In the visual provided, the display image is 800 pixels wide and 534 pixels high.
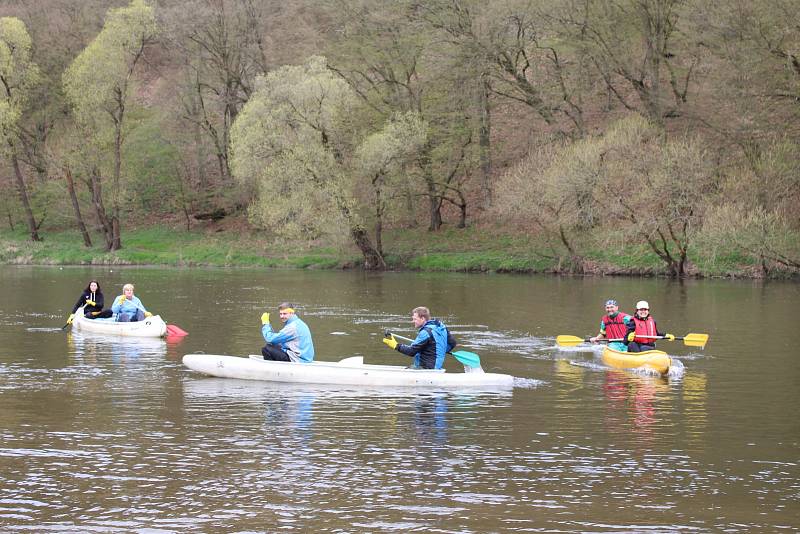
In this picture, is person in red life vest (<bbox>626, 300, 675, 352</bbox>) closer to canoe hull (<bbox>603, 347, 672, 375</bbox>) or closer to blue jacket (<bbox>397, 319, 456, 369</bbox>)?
canoe hull (<bbox>603, 347, 672, 375</bbox>)

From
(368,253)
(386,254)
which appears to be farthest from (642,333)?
(386,254)

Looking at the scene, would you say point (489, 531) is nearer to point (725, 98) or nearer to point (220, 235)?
point (725, 98)

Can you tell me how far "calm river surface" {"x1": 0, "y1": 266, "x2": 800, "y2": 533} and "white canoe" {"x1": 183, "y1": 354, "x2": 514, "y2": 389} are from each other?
0.26 meters

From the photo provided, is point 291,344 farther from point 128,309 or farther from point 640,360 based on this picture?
point 128,309

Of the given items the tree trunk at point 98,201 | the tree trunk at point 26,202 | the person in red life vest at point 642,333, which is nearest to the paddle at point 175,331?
the person in red life vest at point 642,333

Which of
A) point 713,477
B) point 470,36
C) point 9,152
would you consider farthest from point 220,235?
point 713,477

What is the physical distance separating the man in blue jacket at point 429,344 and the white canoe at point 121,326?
32.1 feet

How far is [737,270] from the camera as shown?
46344mm

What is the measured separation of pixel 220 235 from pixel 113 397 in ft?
156

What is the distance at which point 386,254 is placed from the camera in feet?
183

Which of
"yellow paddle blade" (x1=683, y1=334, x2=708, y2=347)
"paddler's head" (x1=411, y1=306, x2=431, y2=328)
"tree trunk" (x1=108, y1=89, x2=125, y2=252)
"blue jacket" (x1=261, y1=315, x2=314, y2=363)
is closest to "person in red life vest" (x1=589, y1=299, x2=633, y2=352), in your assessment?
"yellow paddle blade" (x1=683, y1=334, x2=708, y2=347)

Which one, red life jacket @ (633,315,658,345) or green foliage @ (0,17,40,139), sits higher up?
green foliage @ (0,17,40,139)

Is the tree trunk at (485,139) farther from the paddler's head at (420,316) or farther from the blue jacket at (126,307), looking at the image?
the paddler's head at (420,316)

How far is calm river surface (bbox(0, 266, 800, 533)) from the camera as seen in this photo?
1060cm
